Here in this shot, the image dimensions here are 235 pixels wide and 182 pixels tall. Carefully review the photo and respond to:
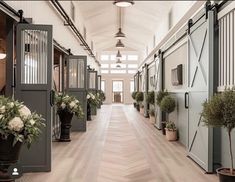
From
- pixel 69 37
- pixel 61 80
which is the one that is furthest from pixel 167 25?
pixel 61 80

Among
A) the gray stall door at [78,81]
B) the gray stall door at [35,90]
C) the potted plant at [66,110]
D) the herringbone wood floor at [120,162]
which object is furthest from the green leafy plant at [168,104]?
the gray stall door at [35,90]

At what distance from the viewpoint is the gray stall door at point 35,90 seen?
4922 mm

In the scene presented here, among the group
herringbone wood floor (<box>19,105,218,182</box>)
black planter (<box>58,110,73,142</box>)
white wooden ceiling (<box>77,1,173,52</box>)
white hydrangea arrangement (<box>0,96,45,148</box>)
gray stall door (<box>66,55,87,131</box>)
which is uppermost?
white wooden ceiling (<box>77,1,173,52</box>)

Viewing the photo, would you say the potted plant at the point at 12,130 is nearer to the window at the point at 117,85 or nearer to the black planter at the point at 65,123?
the black planter at the point at 65,123

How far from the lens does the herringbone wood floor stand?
185 inches

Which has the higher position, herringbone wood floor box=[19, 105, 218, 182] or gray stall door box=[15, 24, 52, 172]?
gray stall door box=[15, 24, 52, 172]

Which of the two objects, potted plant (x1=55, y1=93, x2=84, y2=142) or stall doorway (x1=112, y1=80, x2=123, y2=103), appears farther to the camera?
stall doorway (x1=112, y1=80, x2=123, y2=103)

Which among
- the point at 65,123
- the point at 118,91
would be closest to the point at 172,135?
the point at 65,123

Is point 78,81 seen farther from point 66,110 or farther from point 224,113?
point 224,113

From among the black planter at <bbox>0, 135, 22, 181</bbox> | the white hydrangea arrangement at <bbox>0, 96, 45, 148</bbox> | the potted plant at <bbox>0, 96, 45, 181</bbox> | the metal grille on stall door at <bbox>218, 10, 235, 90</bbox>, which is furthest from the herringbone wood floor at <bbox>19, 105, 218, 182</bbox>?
the metal grille on stall door at <bbox>218, 10, 235, 90</bbox>

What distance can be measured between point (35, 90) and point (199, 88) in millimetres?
2572

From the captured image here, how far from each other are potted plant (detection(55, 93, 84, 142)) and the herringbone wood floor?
0.30m

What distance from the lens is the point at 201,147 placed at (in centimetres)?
538

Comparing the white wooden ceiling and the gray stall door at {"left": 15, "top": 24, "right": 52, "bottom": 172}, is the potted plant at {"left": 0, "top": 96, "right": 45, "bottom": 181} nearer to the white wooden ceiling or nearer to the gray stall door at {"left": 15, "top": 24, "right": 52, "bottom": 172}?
the gray stall door at {"left": 15, "top": 24, "right": 52, "bottom": 172}
